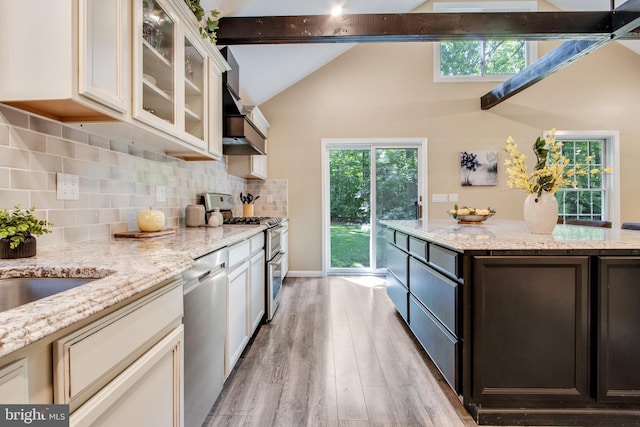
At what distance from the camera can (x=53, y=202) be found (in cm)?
118

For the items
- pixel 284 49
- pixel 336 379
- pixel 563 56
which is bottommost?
pixel 336 379

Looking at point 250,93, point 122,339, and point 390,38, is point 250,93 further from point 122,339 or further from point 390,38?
point 122,339

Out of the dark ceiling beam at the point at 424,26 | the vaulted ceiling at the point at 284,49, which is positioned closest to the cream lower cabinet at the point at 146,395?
the vaulted ceiling at the point at 284,49

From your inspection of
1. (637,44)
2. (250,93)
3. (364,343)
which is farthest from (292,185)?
(637,44)

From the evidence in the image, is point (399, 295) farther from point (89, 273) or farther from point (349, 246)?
point (89, 273)

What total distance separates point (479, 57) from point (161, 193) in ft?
15.6

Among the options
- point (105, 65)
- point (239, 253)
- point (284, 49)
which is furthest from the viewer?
point (284, 49)

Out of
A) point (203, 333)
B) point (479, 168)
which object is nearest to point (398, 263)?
point (203, 333)

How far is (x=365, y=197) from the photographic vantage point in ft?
14.2

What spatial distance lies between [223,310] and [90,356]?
92 cm

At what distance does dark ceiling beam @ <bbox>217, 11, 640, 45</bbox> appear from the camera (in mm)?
2490

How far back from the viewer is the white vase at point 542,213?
1.66 metres

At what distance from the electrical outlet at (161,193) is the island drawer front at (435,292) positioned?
184cm

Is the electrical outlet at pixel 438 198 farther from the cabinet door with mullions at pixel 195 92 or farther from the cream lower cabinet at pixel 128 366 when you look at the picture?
the cream lower cabinet at pixel 128 366
